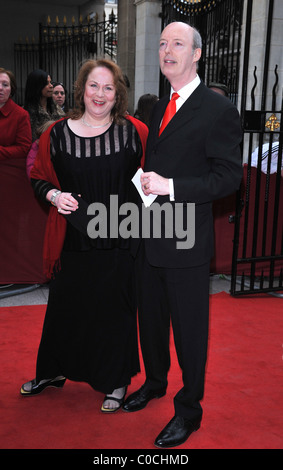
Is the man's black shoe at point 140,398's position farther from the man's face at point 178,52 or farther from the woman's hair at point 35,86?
the woman's hair at point 35,86

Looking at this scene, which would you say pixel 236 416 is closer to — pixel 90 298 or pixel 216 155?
pixel 90 298

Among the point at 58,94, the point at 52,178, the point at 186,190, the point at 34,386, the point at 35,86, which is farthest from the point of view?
the point at 58,94

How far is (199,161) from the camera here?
225cm

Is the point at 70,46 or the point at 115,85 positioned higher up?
the point at 70,46

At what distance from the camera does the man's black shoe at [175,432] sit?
2.39m

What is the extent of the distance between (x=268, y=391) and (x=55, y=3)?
16.7m

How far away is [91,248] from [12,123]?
2377 millimetres

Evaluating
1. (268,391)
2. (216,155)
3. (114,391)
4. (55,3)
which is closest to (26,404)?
(114,391)

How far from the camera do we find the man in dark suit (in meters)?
2.18

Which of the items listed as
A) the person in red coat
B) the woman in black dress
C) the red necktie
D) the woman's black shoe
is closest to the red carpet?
the woman's black shoe

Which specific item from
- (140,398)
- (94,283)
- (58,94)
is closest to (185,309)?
(94,283)

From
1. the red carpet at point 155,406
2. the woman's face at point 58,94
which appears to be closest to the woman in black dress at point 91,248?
the red carpet at point 155,406

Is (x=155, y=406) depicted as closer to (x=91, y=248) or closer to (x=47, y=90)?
(x=91, y=248)
